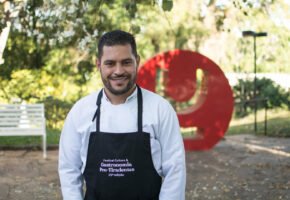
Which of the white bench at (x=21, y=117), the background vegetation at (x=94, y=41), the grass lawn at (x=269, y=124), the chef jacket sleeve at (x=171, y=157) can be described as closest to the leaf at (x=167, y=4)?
the background vegetation at (x=94, y=41)

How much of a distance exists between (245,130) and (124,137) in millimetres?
11894

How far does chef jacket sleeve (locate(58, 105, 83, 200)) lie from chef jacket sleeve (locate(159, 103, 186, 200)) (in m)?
0.39

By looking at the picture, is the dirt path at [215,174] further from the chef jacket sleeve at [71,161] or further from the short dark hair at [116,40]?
the short dark hair at [116,40]

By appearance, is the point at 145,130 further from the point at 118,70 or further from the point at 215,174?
the point at 215,174

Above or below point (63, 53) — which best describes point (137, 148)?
below

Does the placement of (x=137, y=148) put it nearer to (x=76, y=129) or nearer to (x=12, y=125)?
(x=76, y=129)

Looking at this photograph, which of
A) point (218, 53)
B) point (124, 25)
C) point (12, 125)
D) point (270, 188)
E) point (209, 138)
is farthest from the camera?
point (218, 53)

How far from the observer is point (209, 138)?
898 centimetres

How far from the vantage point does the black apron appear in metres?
2.14

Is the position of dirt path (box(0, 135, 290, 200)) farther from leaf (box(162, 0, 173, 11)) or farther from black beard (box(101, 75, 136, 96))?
black beard (box(101, 75, 136, 96))

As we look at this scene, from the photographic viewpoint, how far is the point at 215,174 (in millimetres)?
6934

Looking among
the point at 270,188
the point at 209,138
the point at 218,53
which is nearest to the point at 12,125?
the point at 209,138

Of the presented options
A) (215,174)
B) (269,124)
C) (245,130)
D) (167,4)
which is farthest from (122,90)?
(269,124)

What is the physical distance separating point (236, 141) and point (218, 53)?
11.3 meters
